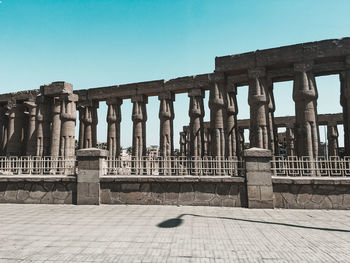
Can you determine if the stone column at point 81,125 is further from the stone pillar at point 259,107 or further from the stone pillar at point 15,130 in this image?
the stone pillar at point 259,107

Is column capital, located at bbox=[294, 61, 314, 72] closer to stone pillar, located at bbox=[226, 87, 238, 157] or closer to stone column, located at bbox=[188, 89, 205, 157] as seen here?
stone pillar, located at bbox=[226, 87, 238, 157]

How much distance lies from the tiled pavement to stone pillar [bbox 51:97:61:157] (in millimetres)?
11859

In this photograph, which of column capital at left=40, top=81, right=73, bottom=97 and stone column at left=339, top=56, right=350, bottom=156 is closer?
stone column at left=339, top=56, right=350, bottom=156

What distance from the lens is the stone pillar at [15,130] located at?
2030 centimetres

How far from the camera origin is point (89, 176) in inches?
328

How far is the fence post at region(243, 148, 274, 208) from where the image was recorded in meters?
7.46

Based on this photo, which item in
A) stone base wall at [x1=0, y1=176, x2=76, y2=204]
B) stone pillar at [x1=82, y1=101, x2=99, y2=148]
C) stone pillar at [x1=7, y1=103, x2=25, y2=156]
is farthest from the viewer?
stone pillar at [x1=82, y1=101, x2=99, y2=148]

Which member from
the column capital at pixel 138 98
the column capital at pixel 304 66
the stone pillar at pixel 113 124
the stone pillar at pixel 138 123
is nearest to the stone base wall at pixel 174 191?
the column capital at pixel 304 66

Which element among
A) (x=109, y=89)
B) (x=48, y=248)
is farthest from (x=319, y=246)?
(x=109, y=89)

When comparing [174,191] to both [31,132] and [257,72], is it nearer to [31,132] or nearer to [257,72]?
[257,72]

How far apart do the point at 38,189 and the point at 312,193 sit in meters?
9.15

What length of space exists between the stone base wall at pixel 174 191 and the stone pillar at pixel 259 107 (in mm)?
6651

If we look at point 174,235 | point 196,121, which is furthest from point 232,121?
point 174,235

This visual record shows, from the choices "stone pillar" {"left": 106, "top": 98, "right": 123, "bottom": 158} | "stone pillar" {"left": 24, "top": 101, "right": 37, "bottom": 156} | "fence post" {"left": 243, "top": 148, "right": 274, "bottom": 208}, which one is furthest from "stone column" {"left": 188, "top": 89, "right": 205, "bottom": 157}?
"stone pillar" {"left": 24, "top": 101, "right": 37, "bottom": 156}
